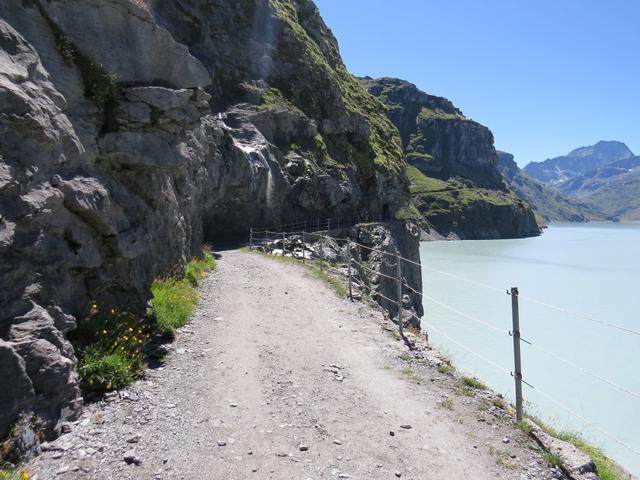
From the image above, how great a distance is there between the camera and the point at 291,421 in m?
6.96

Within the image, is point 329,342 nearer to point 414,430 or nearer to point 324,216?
point 414,430

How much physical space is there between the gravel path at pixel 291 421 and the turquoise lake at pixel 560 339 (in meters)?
1.50

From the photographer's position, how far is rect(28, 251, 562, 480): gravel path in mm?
5766

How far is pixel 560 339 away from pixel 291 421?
150ft

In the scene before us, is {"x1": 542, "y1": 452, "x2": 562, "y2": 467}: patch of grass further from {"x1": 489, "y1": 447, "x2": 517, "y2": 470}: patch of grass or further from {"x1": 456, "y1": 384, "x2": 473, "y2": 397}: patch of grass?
{"x1": 456, "y1": 384, "x2": 473, "y2": 397}: patch of grass

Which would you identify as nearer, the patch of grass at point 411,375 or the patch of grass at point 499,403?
the patch of grass at point 499,403

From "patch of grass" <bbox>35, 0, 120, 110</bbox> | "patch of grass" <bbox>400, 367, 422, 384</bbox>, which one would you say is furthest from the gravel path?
"patch of grass" <bbox>35, 0, 120, 110</bbox>

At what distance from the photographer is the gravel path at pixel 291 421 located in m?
5.77

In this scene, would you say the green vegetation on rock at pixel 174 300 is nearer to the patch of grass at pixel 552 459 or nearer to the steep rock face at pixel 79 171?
the steep rock face at pixel 79 171

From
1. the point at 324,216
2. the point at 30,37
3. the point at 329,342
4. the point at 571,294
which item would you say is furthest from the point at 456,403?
the point at 571,294

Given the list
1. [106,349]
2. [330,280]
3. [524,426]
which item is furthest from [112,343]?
[330,280]

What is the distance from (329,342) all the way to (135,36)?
8970 millimetres

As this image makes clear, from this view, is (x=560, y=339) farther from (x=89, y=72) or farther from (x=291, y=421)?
(x=89, y=72)

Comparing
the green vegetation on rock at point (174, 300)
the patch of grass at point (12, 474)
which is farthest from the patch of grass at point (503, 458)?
the green vegetation on rock at point (174, 300)
